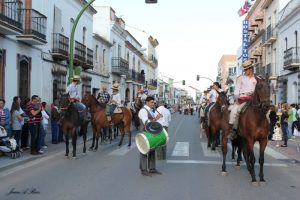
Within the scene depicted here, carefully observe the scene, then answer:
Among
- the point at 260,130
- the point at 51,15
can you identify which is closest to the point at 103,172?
the point at 260,130

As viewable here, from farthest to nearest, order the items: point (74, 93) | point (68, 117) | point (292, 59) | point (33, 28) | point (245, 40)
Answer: point (245, 40), point (292, 59), point (33, 28), point (74, 93), point (68, 117)

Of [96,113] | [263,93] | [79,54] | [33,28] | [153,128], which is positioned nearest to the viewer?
[263,93]

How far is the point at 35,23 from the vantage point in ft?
70.2

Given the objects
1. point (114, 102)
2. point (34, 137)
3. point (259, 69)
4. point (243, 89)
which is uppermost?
point (259, 69)

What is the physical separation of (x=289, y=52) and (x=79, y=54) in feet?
48.4

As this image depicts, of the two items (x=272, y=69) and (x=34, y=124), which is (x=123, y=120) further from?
(x=272, y=69)

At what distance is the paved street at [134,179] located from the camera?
26.3 feet

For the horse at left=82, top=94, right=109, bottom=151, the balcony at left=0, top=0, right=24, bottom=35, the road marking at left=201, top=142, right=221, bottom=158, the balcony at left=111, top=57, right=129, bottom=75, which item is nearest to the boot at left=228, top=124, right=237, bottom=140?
the road marking at left=201, top=142, right=221, bottom=158

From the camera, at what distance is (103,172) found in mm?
10477

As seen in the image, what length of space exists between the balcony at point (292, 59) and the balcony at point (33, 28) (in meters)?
17.1

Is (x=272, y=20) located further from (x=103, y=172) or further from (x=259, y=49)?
(x=103, y=172)

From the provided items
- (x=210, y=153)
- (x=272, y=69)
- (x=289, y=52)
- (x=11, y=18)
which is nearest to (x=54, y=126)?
(x=11, y=18)

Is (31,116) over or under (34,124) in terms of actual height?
over

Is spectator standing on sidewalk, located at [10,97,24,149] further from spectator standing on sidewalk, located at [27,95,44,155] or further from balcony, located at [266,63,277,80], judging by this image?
balcony, located at [266,63,277,80]
